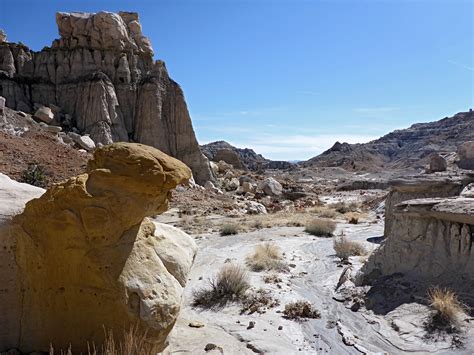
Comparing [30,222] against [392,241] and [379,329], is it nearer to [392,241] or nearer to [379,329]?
[379,329]

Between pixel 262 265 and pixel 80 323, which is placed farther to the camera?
pixel 262 265

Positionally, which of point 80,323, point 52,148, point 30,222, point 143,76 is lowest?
point 80,323

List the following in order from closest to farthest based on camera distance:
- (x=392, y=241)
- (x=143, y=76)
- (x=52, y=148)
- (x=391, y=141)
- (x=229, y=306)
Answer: (x=229, y=306) → (x=392, y=241) → (x=52, y=148) → (x=143, y=76) → (x=391, y=141)

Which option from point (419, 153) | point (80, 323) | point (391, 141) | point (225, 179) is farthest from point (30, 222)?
point (391, 141)

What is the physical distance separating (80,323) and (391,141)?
10903 cm

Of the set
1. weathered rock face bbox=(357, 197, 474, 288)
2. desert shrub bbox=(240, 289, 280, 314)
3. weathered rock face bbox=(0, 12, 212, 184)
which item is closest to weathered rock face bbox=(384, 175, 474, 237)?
weathered rock face bbox=(357, 197, 474, 288)

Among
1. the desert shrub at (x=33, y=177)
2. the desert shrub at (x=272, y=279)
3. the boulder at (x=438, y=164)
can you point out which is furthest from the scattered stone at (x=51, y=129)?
the boulder at (x=438, y=164)

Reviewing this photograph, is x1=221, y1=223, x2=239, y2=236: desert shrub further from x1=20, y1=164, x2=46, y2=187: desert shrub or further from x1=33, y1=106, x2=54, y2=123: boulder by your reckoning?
x1=33, y1=106, x2=54, y2=123: boulder

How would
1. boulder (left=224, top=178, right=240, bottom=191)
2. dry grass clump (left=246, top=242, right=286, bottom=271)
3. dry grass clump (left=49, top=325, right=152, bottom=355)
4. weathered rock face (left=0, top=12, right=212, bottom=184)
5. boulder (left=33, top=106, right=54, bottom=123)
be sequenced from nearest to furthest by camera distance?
dry grass clump (left=49, top=325, right=152, bottom=355)
dry grass clump (left=246, top=242, right=286, bottom=271)
boulder (left=33, top=106, right=54, bottom=123)
weathered rock face (left=0, top=12, right=212, bottom=184)
boulder (left=224, top=178, right=240, bottom=191)

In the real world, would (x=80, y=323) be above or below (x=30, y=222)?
below

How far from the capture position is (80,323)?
419cm

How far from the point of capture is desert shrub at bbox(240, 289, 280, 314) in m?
7.01

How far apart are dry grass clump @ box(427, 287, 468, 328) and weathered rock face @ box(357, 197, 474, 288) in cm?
63

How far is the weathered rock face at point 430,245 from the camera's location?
23.0 feet
